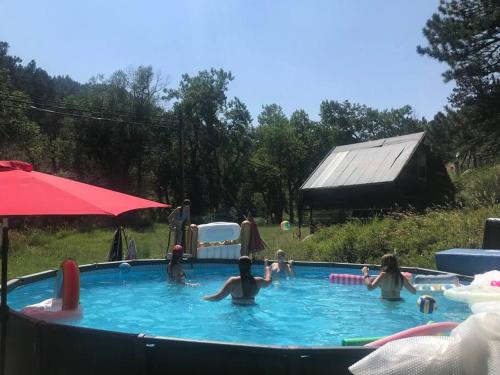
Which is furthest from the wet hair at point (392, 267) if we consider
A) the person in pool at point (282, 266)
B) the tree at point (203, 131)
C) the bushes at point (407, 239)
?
the tree at point (203, 131)

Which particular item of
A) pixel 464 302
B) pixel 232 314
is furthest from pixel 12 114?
pixel 464 302

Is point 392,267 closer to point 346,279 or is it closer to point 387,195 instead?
point 346,279

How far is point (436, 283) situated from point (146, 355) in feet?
25.3

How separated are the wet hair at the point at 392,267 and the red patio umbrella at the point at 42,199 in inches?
206

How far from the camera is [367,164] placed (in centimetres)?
2781

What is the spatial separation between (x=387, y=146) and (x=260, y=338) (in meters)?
22.6

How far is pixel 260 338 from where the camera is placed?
26.3 feet

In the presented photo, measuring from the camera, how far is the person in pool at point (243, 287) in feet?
29.2

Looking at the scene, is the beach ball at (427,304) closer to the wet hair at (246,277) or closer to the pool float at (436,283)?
the pool float at (436,283)

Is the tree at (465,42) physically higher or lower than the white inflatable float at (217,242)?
higher

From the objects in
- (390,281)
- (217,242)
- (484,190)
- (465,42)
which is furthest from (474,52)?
(390,281)

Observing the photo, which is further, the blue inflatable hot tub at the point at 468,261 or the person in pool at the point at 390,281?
the blue inflatable hot tub at the point at 468,261

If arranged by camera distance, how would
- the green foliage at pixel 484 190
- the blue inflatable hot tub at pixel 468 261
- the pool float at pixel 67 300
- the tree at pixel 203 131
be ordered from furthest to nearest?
the tree at pixel 203 131, the green foliage at pixel 484 190, the blue inflatable hot tub at pixel 468 261, the pool float at pixel 67 300

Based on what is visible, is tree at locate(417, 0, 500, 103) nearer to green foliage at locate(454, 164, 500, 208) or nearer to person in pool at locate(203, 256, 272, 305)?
green foliage at locate(454, 164, 500, 208)
